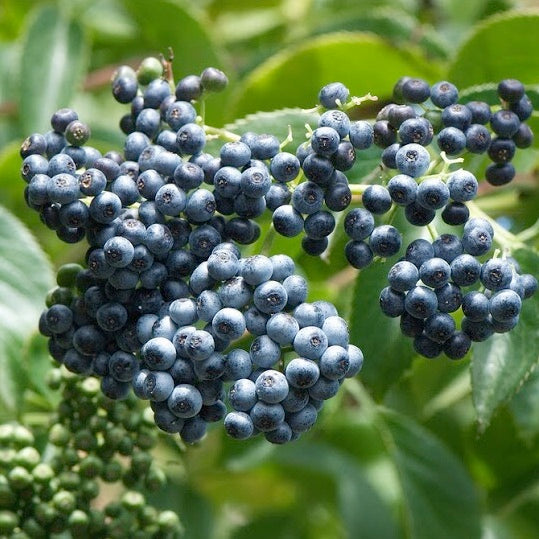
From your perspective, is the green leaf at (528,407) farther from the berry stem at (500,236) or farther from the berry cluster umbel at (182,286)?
the berry cluster umbel at (182,286)

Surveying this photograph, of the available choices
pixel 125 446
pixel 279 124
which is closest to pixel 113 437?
pixel 125 446

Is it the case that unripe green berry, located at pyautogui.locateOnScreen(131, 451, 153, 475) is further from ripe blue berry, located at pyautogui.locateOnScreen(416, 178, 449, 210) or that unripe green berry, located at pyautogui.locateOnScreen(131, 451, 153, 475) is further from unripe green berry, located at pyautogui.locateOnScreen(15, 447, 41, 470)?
ripe blue berry, located at pyautogui.locateOnScreen(416, 178, 449, 210)

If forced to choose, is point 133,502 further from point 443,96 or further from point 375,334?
point 443,96

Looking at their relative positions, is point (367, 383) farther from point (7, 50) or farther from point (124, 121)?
point (7, 50)

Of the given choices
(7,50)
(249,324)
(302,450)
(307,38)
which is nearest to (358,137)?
(249,324)

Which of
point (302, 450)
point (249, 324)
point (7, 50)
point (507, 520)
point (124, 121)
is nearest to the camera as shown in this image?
point (249, 324)
